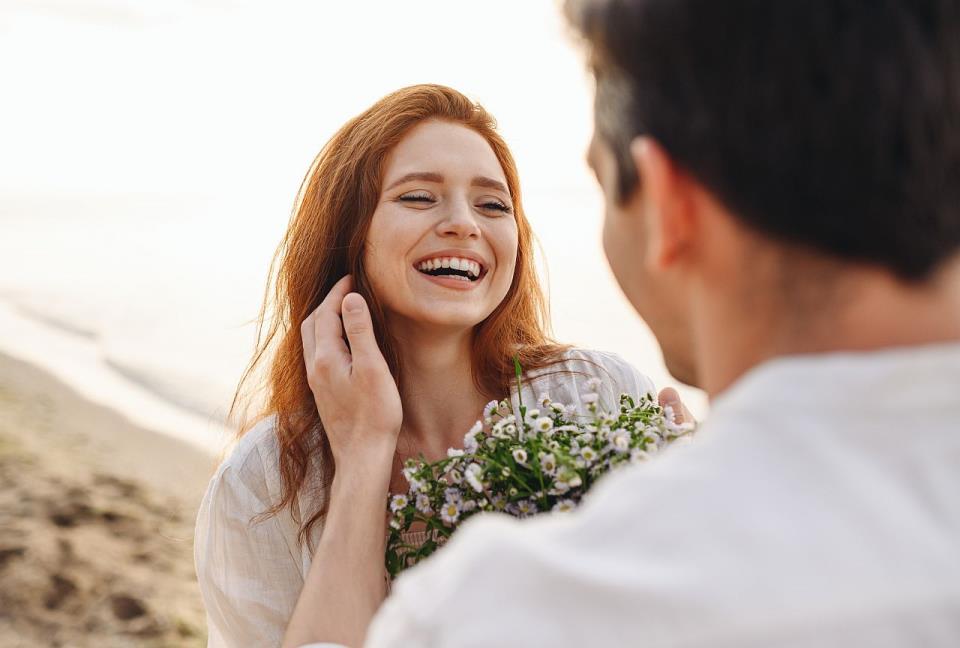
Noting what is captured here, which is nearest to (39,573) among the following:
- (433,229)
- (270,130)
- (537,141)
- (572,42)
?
(433,229)

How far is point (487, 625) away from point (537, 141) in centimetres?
1947

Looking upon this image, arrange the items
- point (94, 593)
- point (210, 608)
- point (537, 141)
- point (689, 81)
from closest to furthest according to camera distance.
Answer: point (689, 81), point (210, 608), point (94, 593), point (537, 141)

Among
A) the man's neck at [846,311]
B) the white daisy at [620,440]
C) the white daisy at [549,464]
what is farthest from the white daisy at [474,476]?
the man's neck at [846,311]

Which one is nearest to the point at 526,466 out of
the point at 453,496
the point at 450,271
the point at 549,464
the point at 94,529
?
the point at 549,464

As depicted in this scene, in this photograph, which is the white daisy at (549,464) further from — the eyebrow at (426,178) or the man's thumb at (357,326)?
the eyebrow at (426,178)

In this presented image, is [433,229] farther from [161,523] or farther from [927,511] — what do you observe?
[161,523]

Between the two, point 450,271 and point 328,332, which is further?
point 450,271

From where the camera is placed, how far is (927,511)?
0.92m

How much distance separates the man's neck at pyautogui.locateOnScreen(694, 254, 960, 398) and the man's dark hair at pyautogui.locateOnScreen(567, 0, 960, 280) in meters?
0.02

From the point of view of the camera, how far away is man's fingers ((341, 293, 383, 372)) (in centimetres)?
259

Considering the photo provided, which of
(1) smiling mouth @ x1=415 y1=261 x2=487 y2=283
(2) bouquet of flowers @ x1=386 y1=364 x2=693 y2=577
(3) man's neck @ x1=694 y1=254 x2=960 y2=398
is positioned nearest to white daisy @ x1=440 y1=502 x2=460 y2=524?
(2) bouquet of flowers @ x1=386 y1=364 x2=693 y2=577

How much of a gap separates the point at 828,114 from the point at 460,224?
194cm

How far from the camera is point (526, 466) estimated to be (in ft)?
6.16

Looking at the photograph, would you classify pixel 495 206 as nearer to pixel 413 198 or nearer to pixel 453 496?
pixel 413 198
